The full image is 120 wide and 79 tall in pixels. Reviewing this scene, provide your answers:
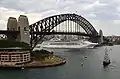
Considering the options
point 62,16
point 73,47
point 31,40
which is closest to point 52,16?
point 62,16

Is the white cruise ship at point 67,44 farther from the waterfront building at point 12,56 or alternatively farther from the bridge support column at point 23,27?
the waterfront building at point 12,56

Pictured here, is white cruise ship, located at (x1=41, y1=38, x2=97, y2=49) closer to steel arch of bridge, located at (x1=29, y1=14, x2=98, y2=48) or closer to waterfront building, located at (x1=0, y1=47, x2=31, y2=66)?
steel arch of bridge, located at (x1=29, y1=14, x2=98, y2=48)

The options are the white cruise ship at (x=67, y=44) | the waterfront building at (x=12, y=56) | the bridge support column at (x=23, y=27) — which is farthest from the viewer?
the white cruise ship at (x=67, y=44)

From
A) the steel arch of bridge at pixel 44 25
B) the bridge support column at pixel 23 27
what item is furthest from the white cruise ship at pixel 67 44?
the bridge support column at pixel 23 27

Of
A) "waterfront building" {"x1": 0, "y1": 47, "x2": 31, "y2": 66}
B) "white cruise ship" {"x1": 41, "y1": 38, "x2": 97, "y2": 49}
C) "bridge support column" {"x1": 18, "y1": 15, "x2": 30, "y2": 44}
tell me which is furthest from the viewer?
"white cruise ship" {"x1": 41, "y1": 38, "x2": 97, "y2": 49}

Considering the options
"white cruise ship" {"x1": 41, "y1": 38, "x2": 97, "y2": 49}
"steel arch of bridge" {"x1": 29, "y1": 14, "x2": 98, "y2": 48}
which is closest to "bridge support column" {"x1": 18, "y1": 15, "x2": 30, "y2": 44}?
"steel arch of bridge" {"x1": 29, "y1": 14, "x2": 98, "y2": 48}

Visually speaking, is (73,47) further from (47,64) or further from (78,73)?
(78,73)

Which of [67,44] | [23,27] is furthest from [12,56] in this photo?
[67,44]

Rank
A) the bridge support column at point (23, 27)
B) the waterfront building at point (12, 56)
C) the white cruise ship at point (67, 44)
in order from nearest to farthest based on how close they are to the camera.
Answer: the waterfront building at point (12, 56) < the bridge support column at point (23, 27) < the white cruise ship at point (67, 44)

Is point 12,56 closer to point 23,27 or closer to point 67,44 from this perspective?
point 23,27
